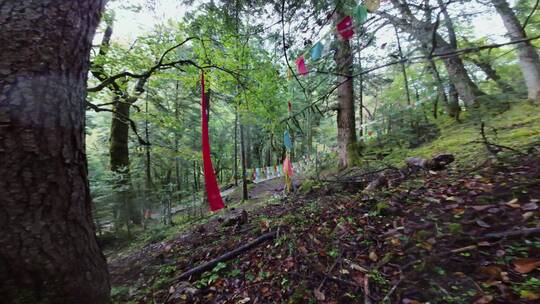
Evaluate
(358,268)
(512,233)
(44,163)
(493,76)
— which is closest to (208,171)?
(44,163)

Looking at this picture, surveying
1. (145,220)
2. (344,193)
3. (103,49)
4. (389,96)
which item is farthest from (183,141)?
(344,193)

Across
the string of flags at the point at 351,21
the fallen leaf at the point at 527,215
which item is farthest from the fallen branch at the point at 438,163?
the string of flags at the point at 351,21

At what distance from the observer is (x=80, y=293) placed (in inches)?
53.7

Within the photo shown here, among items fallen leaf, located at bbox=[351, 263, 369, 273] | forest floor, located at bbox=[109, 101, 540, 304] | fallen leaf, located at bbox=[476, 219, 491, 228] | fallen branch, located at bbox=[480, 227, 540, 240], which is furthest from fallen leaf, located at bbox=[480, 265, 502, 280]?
fallen leaf, located at bbox=[351, 263, 369, 273]

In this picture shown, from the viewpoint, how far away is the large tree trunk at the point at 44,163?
1226 mm

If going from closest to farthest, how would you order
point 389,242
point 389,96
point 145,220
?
point 389,242 → point 145,220 → point 389,96

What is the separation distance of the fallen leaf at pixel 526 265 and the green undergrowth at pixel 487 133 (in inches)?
76.9

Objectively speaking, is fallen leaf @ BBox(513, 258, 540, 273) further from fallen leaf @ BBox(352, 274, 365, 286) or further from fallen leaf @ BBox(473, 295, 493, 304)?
fallen leaf @ BBox(352, 274, 365, 286)

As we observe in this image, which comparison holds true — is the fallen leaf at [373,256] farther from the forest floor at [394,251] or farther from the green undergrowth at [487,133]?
the green undergrowth at [487,133]

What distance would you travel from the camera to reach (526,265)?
139 cm

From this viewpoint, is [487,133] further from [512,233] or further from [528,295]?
[528,295]

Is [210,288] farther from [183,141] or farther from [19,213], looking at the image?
[183,141]

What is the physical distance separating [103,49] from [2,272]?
5183 millimetres

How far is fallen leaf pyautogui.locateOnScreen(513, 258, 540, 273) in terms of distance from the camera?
4.48 feet
